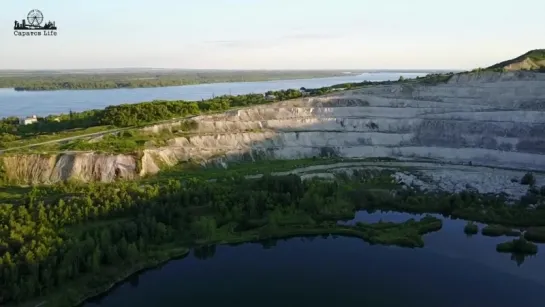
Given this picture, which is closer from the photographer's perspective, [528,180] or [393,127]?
[528,180]

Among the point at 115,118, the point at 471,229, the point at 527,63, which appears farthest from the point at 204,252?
the point at 527,63

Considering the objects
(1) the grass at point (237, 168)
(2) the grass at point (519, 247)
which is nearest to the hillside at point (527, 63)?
(1) the grass at point (237, 168)

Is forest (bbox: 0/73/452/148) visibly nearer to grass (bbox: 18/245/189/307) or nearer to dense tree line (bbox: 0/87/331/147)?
dense tree line (bbox: 0/87/331/147)

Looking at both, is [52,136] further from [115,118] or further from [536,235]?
[536,235]

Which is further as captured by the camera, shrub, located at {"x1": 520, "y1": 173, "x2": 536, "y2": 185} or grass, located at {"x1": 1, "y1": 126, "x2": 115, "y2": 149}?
grass, located at {"x1": 1, "y1": 126, "x2": 115, "y2": 149}

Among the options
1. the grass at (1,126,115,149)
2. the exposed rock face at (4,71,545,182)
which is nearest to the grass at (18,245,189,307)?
the exposed rock face at (4,71,545,182)
